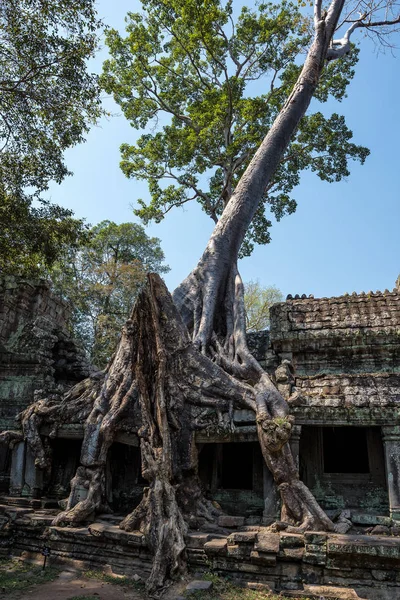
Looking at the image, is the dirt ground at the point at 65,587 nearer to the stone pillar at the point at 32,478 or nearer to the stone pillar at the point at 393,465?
the stone pillar at the point at 32,478

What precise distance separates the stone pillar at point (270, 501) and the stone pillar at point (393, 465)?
4.53ft

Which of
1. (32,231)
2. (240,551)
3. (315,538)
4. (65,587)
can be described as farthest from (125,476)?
(32,231)

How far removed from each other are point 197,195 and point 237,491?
1068 centimetres

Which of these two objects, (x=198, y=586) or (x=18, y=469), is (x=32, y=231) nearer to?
(x=18, y=469)

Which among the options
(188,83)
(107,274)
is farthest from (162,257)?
(188,83)

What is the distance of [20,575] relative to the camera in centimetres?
540

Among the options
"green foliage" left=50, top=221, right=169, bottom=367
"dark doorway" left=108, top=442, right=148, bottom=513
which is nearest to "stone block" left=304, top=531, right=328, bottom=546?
"dark doorway" left=108, top=442, right=148, bottom=513

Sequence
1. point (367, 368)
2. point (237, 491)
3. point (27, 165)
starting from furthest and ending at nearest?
point (27, 165), point (367, 368), point (237, 491)

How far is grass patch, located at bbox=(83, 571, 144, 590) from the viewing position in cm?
507

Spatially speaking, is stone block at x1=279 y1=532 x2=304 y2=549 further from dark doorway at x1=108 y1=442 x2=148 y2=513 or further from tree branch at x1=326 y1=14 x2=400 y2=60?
tree branch at x1=326 y1=14 x2=400 y2=60

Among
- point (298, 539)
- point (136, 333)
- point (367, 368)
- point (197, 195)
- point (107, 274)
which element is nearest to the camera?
point (298, 539)

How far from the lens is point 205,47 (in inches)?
550

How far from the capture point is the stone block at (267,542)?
4816mm

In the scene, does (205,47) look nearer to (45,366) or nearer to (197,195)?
(197,195)
